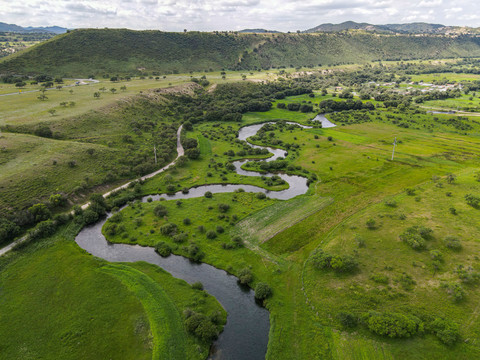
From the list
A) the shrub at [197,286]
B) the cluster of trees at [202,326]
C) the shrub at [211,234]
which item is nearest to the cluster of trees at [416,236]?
the shrub at [211,234]

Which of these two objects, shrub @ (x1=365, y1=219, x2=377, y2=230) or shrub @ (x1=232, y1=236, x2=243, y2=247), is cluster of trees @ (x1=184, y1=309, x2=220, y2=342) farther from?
shrub @ (x1=365, y1=219, x2=377, y2=230)

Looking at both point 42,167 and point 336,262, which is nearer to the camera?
point 336,262

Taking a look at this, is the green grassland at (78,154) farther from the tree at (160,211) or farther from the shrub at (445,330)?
the shrub at (445,330)

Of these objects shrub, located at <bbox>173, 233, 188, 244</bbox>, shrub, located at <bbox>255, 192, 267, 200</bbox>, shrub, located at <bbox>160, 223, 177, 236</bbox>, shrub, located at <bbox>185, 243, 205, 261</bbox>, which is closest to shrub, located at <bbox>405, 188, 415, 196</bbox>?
shrub, located at <bbox>255, 192, 267, 200</bbox>

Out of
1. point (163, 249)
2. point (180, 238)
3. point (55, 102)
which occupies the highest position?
point (55, 102)

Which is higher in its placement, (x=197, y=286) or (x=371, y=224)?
(x=371, y=224)

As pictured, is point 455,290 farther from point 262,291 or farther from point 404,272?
point 262,291

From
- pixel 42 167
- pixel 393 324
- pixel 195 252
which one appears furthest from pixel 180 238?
pixel 42 167
